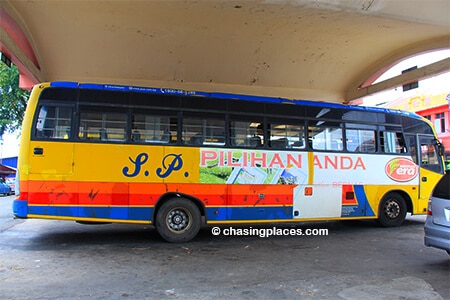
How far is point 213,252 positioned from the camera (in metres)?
6.68

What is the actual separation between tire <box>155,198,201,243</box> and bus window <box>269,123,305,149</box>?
2405mm

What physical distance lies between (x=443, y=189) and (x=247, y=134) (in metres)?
3.95

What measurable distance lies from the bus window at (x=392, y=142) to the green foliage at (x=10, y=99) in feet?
62.2

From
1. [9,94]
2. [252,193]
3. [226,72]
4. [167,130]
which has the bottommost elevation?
[252,193]

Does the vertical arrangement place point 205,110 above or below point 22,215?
above

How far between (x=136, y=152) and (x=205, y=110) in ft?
5.82

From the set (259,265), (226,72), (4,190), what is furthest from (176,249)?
(4,190)

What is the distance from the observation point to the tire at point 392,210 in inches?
365

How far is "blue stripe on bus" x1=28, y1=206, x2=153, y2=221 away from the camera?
6750 mm

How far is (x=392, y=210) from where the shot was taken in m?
9.43

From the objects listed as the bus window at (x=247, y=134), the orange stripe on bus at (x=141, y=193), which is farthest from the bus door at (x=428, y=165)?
the bus window at (x=247, y=134)

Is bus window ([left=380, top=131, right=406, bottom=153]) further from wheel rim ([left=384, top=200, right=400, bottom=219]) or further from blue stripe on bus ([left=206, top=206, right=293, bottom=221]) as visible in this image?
blue stripe on bus ([left=206, top=206, right=293, bottom=221])

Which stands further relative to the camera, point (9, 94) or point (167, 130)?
point (9, 94)

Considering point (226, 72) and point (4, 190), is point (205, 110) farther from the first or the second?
point (4, 190)
